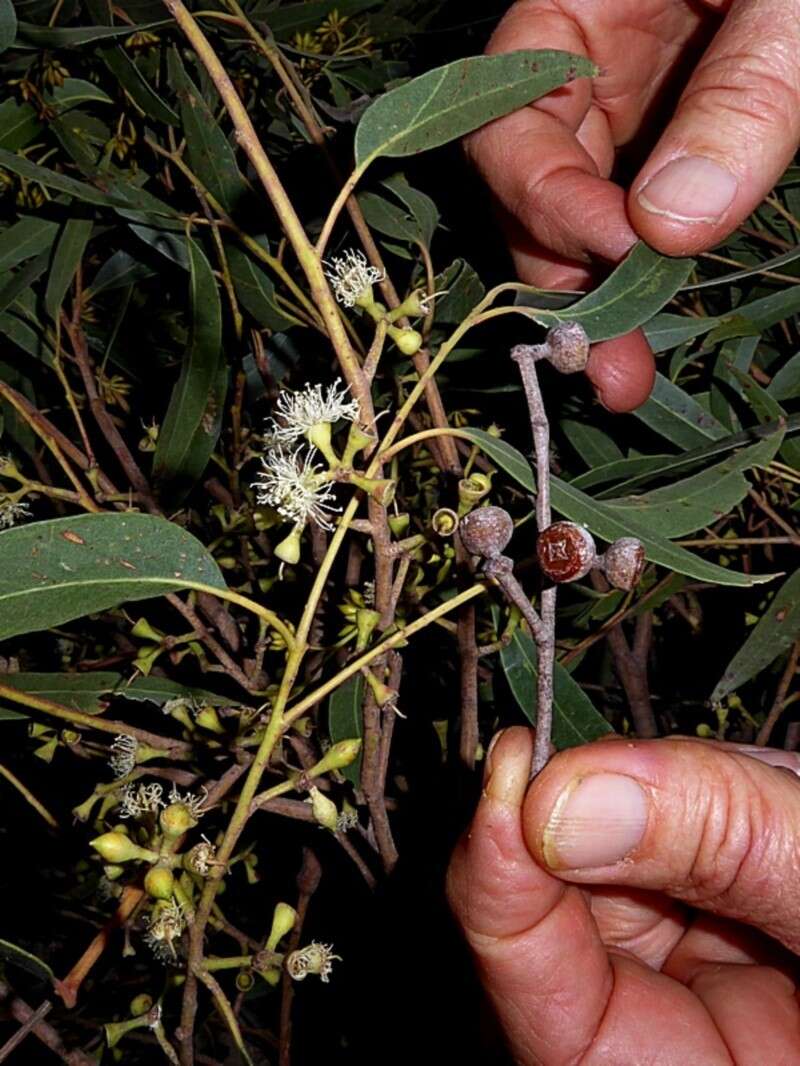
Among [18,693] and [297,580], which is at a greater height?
[18,693]

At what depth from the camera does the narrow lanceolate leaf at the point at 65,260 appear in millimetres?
1377

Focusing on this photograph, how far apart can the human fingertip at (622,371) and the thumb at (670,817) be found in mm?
446

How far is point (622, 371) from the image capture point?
1200 millimetres

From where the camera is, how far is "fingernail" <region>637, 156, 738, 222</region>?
109 centimetres

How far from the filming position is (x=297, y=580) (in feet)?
4.52

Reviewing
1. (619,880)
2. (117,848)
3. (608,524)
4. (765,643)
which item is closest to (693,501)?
(608,524)

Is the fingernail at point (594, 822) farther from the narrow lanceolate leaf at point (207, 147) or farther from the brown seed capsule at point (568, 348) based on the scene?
the narrow lanceolate leaf at point (207, 147)

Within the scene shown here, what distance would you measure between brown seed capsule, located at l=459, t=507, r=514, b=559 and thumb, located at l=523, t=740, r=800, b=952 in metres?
0.21

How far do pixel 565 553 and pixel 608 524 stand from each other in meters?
0.12

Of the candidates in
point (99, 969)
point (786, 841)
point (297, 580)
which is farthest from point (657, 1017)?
point (99, 969)

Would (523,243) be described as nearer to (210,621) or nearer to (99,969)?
(210,621)

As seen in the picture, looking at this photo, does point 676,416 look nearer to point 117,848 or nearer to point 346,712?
point 346,712

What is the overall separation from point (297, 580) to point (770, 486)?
2.51 ft

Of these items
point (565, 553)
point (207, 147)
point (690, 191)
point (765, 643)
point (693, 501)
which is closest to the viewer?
point (565, 553)
